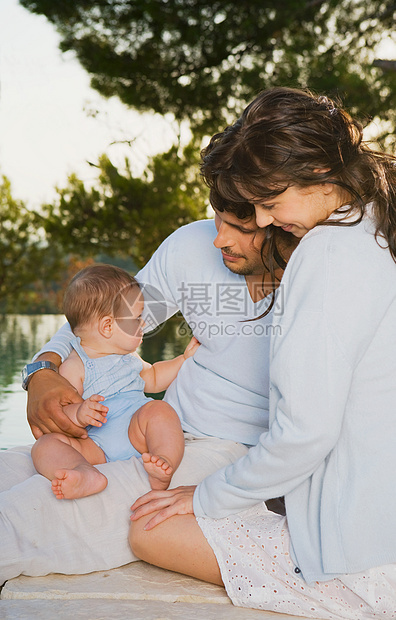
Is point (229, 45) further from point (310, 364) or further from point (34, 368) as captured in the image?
point (310, 364)

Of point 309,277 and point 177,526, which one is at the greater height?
point 309,277

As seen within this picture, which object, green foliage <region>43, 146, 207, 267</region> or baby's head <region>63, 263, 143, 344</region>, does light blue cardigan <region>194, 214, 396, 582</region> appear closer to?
baby's head <region>63, 263, 143, 344</region>

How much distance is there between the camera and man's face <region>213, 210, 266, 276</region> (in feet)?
5.87

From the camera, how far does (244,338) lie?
192cm

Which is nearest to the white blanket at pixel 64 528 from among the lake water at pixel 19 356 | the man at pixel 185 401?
the man at pixel 185 401

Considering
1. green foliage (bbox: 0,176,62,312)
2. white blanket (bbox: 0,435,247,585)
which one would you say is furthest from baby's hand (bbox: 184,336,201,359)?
green foliage (bbox: 0,176,62,312)

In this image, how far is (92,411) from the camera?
1.70m

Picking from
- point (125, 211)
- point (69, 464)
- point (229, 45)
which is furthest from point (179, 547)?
point (125, 211)

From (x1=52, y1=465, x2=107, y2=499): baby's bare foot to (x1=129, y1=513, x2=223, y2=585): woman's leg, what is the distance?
13 centimetres

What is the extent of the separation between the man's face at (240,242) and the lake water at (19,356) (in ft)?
5.32

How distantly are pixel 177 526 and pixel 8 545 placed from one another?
0.38 metres

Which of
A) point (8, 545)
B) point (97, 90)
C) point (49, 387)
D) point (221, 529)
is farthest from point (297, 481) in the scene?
point (97, 90)

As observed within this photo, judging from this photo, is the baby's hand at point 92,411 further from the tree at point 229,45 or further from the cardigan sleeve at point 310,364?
the tree at point 229,45

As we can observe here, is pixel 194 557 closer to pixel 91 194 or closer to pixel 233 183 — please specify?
pixel 233 183
